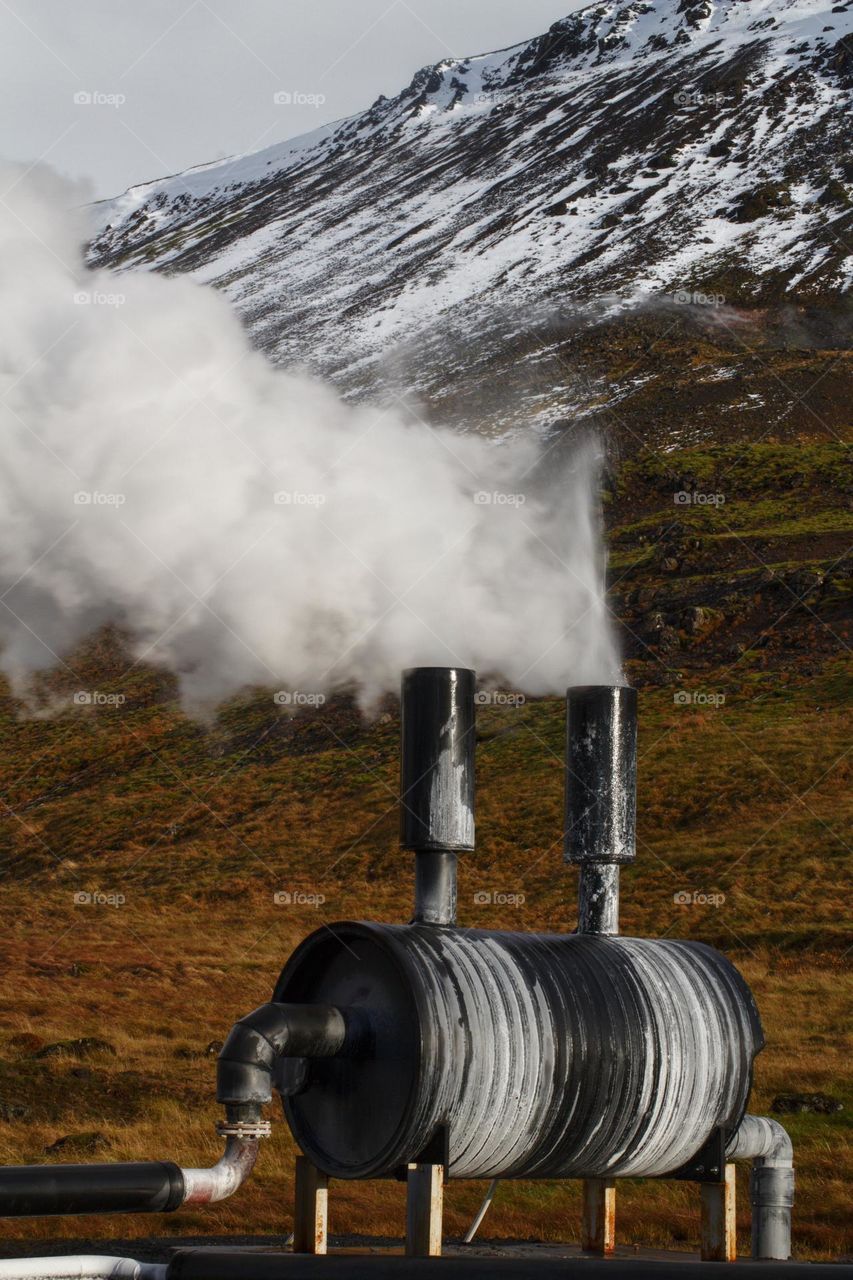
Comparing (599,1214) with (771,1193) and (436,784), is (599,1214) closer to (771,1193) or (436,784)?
(771,1193)

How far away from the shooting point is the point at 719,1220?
10688 millimetres

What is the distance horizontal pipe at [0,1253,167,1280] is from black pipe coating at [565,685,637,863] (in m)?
4.45

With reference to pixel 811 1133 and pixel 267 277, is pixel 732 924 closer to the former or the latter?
pixel 811 1133

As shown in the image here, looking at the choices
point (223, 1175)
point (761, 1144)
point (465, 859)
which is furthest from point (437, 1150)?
point (465, 859)

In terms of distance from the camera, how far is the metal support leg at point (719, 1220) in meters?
10.6

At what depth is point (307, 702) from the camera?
5884 centimetres

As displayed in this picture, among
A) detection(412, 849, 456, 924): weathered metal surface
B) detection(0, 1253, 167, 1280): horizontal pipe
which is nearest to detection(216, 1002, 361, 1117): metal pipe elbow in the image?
detection(412, 849, 456, 924): weathered metal surface

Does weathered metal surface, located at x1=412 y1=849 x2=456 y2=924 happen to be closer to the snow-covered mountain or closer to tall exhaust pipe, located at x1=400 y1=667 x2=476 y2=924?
tall exhaust pipe, located at x1=400 y1=667 x2=476 y2=924

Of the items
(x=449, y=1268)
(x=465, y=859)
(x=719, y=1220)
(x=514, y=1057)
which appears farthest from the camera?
(x=465, y=859)

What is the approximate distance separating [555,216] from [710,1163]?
471 ft

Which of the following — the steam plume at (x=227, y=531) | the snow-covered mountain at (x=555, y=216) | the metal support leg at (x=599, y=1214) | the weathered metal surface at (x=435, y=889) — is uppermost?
the snow-covered mountain at (x=555, y=216)

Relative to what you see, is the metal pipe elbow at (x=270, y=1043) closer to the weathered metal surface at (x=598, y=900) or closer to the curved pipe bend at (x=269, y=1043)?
the curved pipe bend at (x=269, y=1043)

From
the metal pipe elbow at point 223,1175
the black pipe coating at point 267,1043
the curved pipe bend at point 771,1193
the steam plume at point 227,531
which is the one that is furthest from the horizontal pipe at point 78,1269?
the steam plume at point 227,531

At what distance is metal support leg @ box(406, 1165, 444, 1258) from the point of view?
917 cm
